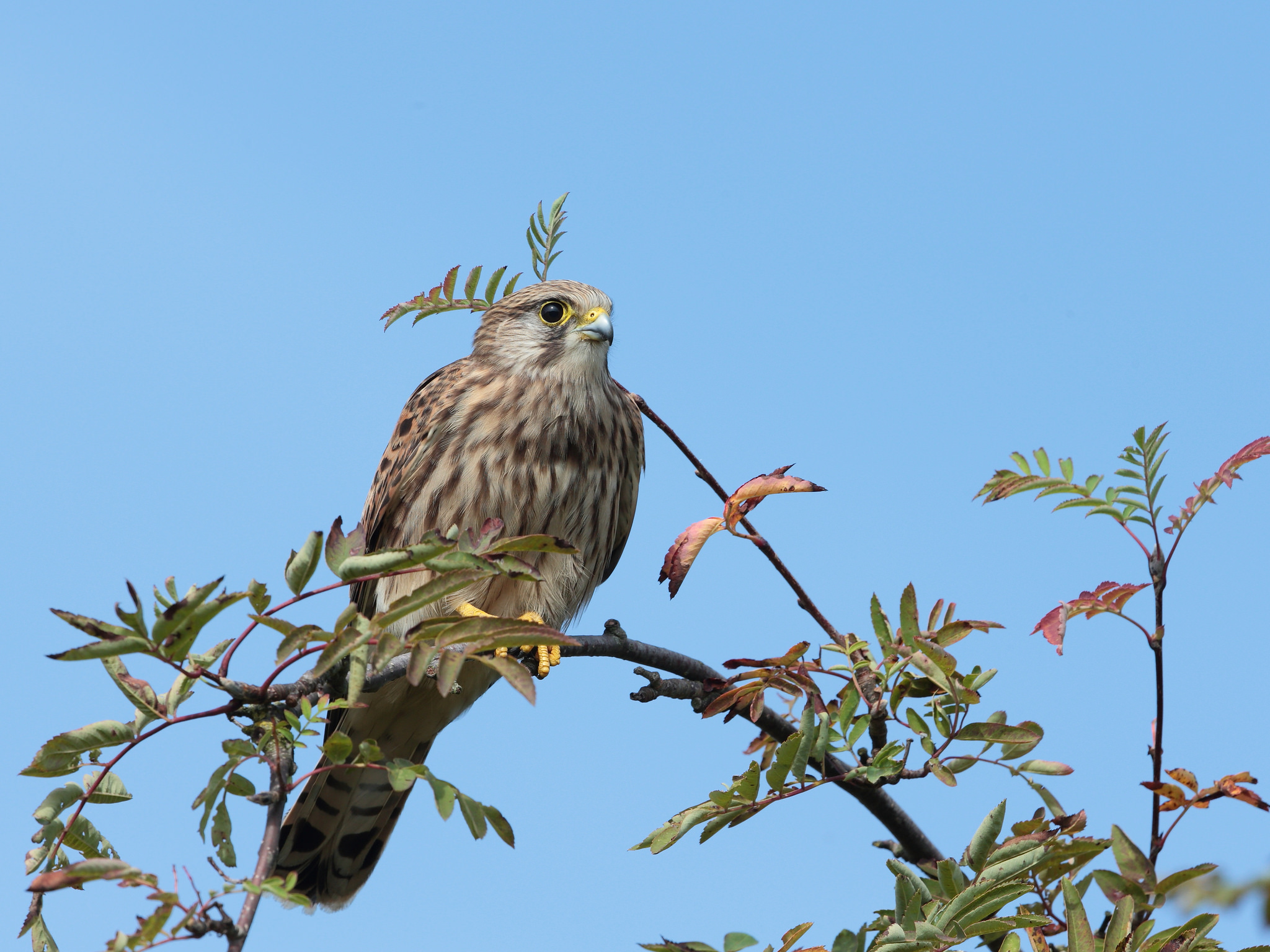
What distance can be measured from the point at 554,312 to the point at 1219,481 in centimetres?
260

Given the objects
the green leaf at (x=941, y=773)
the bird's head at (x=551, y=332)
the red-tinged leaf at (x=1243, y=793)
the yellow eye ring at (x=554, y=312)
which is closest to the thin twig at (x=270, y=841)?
the green leaf at (x=941, y=773)

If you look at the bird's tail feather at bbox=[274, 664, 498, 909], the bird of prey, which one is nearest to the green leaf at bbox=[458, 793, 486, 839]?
the bird of prey

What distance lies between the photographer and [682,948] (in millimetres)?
2070

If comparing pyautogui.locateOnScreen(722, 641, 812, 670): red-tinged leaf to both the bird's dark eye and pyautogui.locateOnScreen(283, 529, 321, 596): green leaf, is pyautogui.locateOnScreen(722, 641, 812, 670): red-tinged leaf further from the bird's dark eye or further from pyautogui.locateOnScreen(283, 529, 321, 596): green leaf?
the bird's dark eye

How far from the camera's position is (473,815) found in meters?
1.80

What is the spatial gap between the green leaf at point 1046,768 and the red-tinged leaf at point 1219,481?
63 centimetres

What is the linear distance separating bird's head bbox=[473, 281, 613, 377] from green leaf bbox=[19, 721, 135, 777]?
2.59m

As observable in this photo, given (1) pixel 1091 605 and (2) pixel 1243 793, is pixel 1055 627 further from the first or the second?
(2) pixel 1243 793

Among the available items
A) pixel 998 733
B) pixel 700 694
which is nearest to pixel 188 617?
pixel 700 694

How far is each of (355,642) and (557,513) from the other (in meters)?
2.43

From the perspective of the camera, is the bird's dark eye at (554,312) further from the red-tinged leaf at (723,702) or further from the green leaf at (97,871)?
the green leaf at (97,871)

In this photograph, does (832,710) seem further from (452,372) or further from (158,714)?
(452,372)

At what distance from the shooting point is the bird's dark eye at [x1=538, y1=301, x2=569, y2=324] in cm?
453

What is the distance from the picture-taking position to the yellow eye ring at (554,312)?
4512mm
